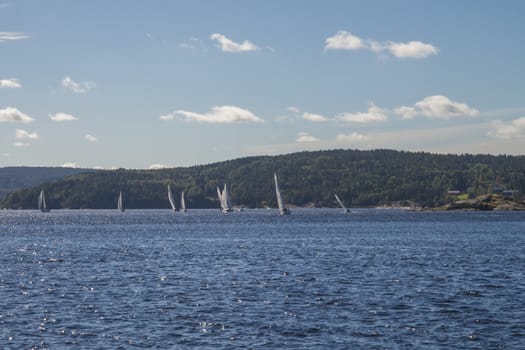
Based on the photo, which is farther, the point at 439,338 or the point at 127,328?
the point at 127,328

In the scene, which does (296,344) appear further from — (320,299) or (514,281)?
(514,281)

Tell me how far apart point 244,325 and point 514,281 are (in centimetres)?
2984

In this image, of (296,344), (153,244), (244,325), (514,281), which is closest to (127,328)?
(244,325)

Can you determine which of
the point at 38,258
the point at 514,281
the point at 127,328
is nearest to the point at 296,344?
the point at 127,328

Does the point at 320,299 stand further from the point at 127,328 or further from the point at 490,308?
the point at 127,328

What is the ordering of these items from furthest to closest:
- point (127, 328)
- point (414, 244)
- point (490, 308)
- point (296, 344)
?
point (414, 244), point (490, 308), point (127, 328), point (296, 344)

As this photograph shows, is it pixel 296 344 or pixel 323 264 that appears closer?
pixel 296 344

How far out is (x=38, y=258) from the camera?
301ft

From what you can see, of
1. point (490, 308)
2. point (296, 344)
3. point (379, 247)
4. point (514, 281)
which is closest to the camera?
point (296, 344)

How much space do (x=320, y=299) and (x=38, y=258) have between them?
168 ft

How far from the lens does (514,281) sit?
204 feet

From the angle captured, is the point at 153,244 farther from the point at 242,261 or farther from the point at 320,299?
the point at 320,299

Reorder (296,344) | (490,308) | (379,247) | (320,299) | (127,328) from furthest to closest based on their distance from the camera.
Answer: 1. (379,247)
2. (320,299)
3. (490,308)
4. (127,328)
5. (296,344)

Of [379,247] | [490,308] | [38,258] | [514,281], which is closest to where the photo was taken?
[490,308]
